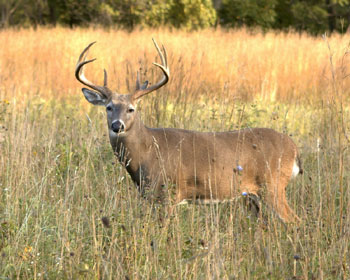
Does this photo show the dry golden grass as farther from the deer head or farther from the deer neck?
the deer neck

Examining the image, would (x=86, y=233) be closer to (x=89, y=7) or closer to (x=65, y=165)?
(x=65, y=165)

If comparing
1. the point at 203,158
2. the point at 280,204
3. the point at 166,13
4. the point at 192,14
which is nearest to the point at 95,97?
the point at 203,158

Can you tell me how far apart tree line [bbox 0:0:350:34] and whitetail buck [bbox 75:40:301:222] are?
46.9ft

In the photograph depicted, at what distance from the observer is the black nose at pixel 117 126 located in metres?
4.31

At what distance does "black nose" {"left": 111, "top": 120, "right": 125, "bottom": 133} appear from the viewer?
4.31 metres

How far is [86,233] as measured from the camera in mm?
3867

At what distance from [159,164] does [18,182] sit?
105cm

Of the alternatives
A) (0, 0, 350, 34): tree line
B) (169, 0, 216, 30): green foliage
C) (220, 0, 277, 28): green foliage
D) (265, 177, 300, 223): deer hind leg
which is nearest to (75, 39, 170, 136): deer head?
(265, 177, 300, 223): deer hind leg

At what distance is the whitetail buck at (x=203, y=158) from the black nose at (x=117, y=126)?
4 cm

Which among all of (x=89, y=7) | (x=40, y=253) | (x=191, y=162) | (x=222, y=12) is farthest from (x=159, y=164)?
(x=222, y=12)

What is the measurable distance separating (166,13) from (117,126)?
19723mm

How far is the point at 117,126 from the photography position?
4316 mm

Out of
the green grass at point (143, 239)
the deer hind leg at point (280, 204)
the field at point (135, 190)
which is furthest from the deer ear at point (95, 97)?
the deer hind leg at point (280, 204)

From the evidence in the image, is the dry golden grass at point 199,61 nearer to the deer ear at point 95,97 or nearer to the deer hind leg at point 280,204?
the deer ear at point 95,97
